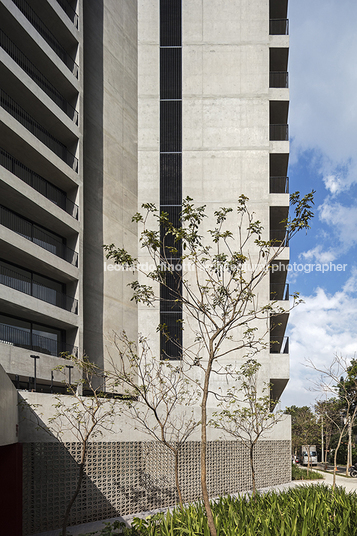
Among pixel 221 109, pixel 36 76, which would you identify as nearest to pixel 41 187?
pixel 36 76

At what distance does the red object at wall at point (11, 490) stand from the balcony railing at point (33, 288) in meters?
13.3

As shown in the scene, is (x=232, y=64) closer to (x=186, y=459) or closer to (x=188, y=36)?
(x=188, y=36)

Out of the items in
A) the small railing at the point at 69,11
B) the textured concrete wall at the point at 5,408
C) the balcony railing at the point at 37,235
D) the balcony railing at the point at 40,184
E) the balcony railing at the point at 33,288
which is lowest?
the textured concrete wall at the point at 5,408

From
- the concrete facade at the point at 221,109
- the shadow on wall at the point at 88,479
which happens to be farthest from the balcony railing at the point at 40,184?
the shadow on wall at the point at 88,479

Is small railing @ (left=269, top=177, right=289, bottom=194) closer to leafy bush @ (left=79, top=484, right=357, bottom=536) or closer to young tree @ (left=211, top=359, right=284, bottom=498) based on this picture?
young tree @ (left=211, top=359, right=284, bottom=498)

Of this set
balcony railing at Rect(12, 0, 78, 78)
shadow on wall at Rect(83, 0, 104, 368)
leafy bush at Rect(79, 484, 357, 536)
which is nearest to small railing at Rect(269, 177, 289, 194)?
shadow on wall at Rect(83, 0, 104, 368)

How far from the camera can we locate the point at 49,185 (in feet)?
94.2

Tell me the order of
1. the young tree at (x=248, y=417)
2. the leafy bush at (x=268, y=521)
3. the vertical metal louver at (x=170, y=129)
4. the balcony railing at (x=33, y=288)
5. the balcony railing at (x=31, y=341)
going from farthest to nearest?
the vertical metal louver at (x=170, y=129)
the balcony railing at (x=33, y=288)
the balcony railing at (x=31, y=341)
the young tree at (x=248, y=417)
the leafy bush at (x=268, y=521)

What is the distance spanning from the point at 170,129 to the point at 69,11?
906cm

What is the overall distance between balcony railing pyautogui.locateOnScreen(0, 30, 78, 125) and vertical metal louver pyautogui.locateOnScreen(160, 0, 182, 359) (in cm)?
617

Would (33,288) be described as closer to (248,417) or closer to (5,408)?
(248,417)

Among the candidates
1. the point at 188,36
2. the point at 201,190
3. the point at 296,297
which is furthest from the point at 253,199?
the point at 296,297

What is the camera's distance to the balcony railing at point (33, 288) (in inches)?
1003

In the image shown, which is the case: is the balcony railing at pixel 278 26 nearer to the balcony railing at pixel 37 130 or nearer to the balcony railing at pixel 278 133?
the balcony railing at pixel 278 133
